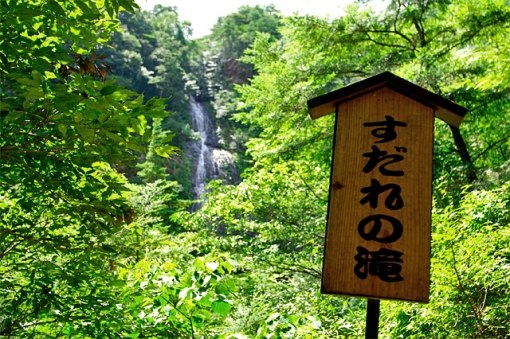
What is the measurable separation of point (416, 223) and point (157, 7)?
1876 inches

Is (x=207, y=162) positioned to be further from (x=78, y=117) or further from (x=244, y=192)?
(x=78, y=117)

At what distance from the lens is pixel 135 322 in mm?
2312

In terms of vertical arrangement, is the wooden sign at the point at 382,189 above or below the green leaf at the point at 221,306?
above

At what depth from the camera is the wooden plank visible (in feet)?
5.80

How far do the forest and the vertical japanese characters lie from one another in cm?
38

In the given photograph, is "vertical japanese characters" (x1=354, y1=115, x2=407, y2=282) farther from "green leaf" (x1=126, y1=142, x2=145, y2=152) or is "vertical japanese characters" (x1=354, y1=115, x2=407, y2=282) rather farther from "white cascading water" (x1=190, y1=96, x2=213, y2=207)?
"white cascading water" (x1=190, y1=96, x2=213, y2=207)

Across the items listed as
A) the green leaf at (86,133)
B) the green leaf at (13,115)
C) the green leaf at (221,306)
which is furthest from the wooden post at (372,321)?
the green leaf at (13,115)

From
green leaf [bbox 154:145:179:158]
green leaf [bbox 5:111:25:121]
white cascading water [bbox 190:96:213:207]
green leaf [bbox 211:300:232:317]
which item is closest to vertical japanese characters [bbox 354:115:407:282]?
green leaf [bbox 211:300:232:317]

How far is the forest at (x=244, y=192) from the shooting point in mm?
1794

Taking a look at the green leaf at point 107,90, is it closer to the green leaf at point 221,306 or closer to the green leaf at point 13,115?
the green leaf at point 13,115

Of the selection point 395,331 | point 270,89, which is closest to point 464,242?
point 395,331

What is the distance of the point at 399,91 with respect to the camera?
193 cm

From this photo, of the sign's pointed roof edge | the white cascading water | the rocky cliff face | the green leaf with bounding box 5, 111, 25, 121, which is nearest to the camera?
the green leaf with bounding box 5, 111, 25, 121

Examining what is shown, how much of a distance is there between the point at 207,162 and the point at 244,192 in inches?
845
